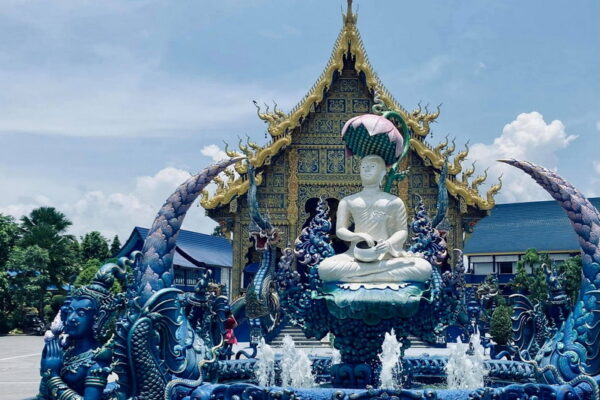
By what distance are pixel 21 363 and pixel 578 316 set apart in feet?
39.0

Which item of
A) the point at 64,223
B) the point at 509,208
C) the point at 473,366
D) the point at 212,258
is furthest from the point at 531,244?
the point at 473,366

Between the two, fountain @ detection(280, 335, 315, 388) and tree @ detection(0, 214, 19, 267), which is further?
tree @ detection(0, 214, 19, 267)

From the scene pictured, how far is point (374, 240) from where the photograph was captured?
693 cm

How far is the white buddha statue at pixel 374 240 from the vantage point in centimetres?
663

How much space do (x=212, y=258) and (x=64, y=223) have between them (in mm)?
6220

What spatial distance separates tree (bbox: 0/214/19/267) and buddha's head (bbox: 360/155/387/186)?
2083 cm

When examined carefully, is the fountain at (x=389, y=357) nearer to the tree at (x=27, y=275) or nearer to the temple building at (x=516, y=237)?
the tree at (x=27, y=275)

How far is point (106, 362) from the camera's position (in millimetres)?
6121

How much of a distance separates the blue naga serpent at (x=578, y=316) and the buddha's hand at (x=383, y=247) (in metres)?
1.75

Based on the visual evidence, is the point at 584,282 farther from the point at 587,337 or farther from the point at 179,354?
the point at 179,354

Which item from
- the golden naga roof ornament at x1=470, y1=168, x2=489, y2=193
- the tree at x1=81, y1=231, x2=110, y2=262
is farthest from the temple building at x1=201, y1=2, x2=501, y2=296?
the tree at x1=81, y1=231, x2=110, y2=262

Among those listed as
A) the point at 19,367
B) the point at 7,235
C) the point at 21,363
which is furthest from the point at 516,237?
the point at 19,367

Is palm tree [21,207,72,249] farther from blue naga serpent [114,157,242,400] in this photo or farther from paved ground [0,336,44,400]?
blue naga serpent [114,157,242,400]

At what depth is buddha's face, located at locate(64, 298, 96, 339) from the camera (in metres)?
6.17
